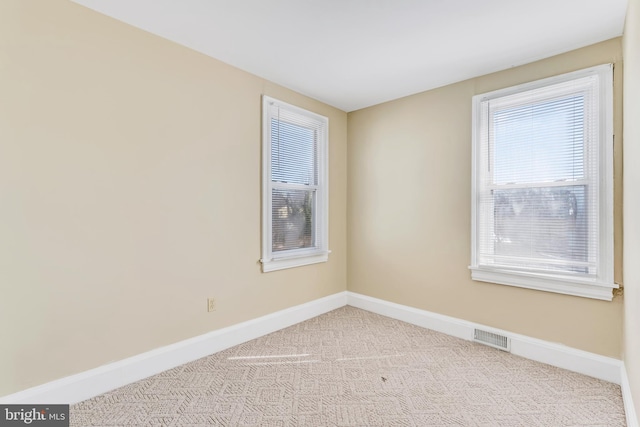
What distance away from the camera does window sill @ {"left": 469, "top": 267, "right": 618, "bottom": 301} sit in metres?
2.17

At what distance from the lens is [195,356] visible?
8.00 ft

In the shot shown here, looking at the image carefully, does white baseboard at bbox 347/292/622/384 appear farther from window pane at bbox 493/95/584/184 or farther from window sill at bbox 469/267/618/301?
window pane at bbox 493/95/584/184

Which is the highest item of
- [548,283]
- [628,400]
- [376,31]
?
[376,31]

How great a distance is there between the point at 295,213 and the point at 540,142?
2.31 metres

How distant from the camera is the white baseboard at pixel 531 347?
2.16 m

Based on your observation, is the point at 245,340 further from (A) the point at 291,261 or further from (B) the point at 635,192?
(B) the point at 635,192

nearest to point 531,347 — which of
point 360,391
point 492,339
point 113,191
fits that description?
point 492,339

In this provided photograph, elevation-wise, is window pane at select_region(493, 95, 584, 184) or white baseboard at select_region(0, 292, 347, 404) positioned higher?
window pane at select_region(493, 95, 584, 184)

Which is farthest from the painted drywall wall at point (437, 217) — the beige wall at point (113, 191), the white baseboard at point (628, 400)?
the beige wall at point (113, 191)

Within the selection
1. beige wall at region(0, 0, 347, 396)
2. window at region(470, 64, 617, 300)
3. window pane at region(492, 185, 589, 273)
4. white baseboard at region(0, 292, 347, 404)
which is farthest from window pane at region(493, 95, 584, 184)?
white baseboard at region(0, 292, 347, 404)

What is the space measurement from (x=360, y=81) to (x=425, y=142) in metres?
0.91

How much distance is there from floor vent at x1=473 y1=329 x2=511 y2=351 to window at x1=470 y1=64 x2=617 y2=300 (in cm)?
47

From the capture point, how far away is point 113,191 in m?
2.03

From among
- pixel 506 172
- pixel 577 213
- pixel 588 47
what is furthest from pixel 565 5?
pixel 577 213
